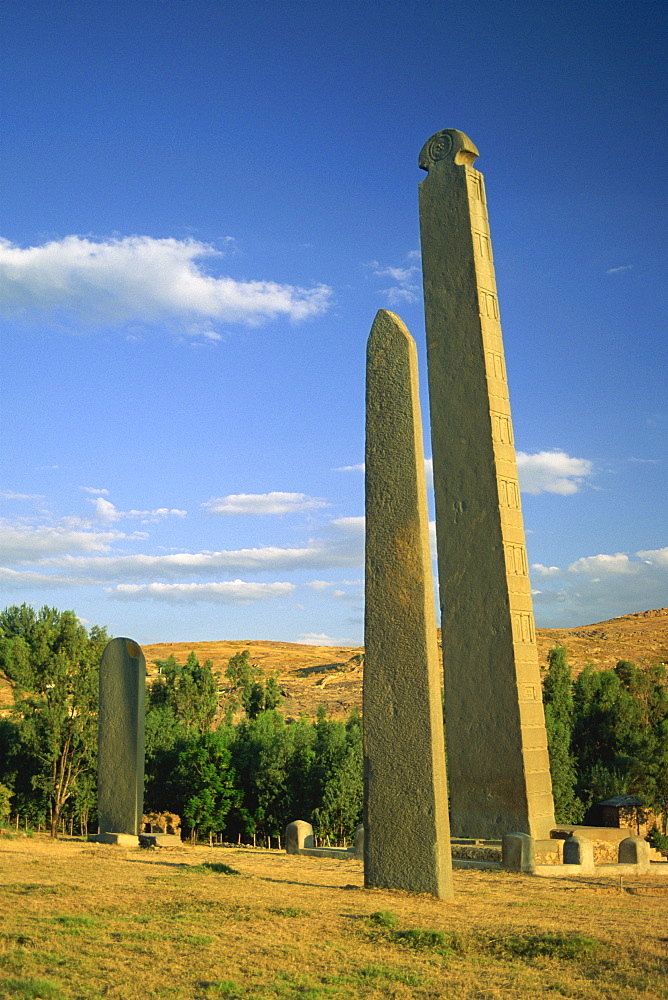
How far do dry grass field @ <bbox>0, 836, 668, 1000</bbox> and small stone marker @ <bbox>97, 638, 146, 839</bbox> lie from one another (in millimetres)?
3897

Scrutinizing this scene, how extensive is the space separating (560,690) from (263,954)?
19633mm

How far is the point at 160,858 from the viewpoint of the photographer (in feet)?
37.5

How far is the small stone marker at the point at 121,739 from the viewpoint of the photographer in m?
13.3

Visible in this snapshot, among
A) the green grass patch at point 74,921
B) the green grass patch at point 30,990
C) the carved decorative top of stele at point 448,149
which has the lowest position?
the green grass patch at point 30,990

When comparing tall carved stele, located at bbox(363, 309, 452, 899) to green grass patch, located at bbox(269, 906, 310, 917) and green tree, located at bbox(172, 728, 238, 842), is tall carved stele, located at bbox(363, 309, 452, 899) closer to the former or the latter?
green grass patch, located at bbox(269, 906, 310, 917)

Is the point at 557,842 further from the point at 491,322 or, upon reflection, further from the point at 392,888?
the point at 491,322

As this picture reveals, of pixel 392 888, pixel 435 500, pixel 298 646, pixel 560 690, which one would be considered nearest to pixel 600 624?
pixel 298 646

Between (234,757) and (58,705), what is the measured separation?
4.72m

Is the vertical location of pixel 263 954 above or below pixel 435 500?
→ below

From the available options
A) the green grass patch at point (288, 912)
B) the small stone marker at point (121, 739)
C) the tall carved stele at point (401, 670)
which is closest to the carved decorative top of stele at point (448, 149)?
the tall carved stele at point (401, 670)

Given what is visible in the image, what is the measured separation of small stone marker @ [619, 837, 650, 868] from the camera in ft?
36.4

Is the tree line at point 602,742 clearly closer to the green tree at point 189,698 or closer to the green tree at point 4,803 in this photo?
the green tree at point 4,803

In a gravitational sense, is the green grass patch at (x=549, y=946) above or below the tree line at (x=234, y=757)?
below

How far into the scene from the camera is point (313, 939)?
20.1 ft
